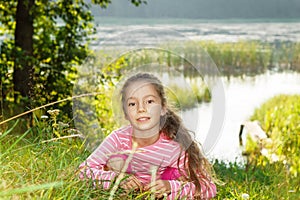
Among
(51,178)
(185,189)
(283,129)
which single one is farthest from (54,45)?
(51,178)

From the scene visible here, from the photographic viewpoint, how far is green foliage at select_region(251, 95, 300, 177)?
506 centimetres

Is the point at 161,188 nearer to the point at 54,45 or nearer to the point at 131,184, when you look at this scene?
the point at 131,184

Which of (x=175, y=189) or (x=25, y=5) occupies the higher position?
(x=25, y=5)

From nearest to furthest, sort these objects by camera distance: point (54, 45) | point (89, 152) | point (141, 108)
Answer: point (141, 108) < point (89, 152) < point (54, 45)

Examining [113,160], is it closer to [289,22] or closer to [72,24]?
[72,24]

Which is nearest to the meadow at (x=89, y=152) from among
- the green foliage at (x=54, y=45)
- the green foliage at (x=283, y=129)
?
the green foliage at (x=283, y=129)

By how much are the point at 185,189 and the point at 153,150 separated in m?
0.19

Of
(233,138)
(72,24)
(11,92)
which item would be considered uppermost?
(72,24)

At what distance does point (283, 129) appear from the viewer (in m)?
5.75

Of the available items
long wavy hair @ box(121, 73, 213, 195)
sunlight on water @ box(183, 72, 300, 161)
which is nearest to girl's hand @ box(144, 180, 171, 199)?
long wavy hair @ box(121, 73, 213, 195)

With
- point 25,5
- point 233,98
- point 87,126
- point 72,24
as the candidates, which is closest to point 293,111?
point 233,98

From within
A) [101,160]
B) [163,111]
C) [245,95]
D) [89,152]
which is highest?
[163,111]

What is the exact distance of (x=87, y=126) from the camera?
2730 mm

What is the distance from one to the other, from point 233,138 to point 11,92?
8.94ft
